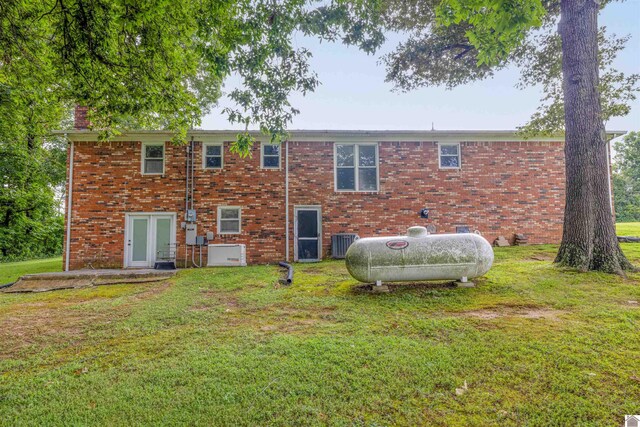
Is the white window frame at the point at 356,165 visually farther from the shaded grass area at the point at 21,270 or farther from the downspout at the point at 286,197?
the shaded grass area at the point at 21,270

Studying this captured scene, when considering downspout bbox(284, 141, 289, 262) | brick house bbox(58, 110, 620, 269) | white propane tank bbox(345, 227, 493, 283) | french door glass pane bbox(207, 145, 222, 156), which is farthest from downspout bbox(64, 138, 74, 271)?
white propane tank bbox(345, 227, 493, 283)

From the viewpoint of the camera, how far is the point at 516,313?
4.38 metres

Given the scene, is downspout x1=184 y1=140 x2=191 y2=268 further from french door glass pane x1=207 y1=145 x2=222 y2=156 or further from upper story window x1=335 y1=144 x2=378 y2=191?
upper story window x1=335 y1=144 x2=378 y2=191

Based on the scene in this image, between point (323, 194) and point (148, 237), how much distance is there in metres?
6.28

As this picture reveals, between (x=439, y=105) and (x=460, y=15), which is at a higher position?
(x=439, y=105)

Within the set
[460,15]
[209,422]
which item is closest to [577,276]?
[460,15]

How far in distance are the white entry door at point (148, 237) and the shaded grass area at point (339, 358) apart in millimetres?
4700

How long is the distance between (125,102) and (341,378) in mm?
5838

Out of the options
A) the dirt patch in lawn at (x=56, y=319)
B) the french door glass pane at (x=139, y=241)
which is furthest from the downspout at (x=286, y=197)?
the french door glass pane at (x=139, y=241)

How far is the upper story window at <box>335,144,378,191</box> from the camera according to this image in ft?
36.5

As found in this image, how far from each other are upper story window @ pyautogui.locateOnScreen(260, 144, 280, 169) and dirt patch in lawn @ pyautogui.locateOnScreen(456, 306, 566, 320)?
8.19 meters

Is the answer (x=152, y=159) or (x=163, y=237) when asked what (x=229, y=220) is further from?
(x=152, y=159)

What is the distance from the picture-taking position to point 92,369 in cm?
308

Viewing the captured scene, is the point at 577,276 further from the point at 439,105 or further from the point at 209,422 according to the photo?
the point at 439,105
